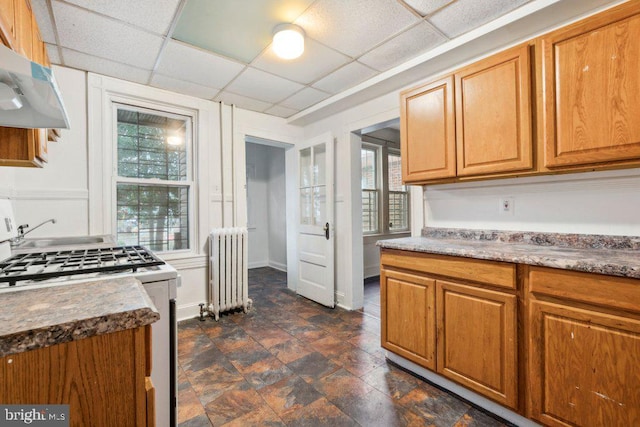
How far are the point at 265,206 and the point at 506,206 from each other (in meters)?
4.71

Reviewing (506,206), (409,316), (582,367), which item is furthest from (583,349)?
(506,206)

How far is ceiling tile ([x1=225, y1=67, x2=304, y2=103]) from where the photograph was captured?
2.80 metres

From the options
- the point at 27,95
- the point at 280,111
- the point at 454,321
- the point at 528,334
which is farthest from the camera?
the point at 280,111

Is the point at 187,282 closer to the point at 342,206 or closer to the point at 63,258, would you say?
the point at 63,258

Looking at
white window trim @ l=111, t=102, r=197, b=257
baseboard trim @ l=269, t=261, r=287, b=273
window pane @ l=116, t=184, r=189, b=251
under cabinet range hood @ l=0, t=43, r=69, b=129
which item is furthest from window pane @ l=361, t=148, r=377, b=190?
under cabinet range hood @ l=0, t=43, r=69, b=129

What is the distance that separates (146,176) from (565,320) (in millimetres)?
3617

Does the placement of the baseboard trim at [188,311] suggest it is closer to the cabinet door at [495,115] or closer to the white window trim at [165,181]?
the white window trim at [165,181]

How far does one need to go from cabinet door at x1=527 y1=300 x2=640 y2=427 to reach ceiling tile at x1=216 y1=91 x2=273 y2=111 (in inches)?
126

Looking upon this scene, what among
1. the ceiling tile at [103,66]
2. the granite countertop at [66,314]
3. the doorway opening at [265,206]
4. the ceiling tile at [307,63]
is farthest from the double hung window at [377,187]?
the granite countertop at [66,314]

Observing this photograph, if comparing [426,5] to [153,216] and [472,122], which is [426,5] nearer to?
[472,122]

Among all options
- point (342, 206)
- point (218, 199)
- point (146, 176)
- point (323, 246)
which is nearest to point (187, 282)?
point (218, 199)

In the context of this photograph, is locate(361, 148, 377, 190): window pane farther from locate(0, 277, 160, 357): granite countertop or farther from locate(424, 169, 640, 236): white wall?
locate(0, 277, 160, 357): granite countertop

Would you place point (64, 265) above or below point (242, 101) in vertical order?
below

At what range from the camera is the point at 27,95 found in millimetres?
1083
